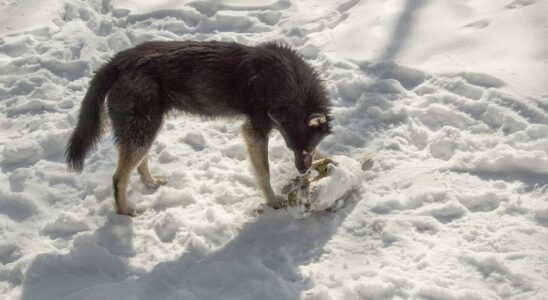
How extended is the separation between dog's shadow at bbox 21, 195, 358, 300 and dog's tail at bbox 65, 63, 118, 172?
2.32 feet

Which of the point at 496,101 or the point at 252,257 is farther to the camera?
the point at 496,101

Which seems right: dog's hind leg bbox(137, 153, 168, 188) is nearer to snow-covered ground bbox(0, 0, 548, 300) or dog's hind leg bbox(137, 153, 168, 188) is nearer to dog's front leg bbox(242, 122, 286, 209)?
snow-covered ground bbox(0, 0, 548, 300)

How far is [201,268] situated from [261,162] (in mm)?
1249

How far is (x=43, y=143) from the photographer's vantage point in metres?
5.59

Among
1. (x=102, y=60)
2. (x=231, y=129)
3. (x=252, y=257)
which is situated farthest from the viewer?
(x=102, y=60)

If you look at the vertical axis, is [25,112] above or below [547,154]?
below

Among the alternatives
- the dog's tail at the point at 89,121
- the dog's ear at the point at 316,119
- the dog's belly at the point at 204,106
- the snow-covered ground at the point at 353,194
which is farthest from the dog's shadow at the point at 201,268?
the dog's belly at the point at 204,106

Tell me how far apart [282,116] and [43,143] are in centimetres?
290

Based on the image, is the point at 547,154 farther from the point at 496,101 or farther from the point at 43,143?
the point at 43,143

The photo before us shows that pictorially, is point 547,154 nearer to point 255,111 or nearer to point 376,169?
point 376,169

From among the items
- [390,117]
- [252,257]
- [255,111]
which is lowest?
[252,257]

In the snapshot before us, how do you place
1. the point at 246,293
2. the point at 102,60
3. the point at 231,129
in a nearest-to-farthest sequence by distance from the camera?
the point at 246,293 < the point at 231,129 < the point at 102,60

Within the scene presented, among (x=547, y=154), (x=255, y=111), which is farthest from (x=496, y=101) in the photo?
(x=255, y=111)

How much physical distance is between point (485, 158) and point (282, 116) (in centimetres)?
204
